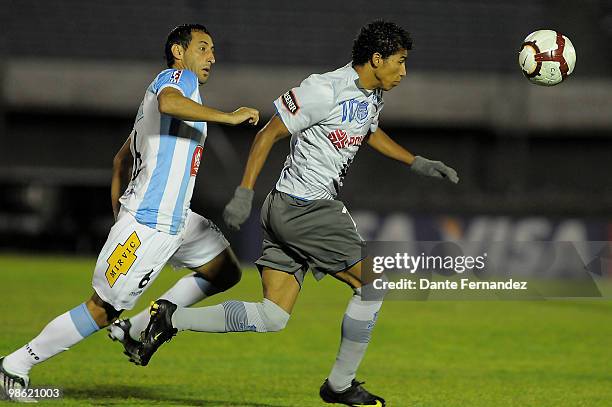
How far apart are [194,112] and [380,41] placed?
109 cm

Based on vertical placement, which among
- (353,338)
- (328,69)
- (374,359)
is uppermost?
(328,69)

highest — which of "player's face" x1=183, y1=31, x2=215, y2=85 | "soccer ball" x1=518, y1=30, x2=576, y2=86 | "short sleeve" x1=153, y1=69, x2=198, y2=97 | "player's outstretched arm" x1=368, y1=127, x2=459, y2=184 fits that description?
"soccer ball" x1=518, y1=30, x2=576, y2=86

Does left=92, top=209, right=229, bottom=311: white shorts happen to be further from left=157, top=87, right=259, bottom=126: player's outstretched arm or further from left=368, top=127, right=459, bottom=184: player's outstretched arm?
left=368, top=127, right=459, bottom=184: player's outstretched arm

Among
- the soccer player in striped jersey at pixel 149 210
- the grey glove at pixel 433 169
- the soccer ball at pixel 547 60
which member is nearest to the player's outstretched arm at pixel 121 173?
the soccer player in striped jersey at pixel 149 210

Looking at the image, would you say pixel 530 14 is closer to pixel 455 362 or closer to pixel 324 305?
pixel 324 305

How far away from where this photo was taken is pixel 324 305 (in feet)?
43.0

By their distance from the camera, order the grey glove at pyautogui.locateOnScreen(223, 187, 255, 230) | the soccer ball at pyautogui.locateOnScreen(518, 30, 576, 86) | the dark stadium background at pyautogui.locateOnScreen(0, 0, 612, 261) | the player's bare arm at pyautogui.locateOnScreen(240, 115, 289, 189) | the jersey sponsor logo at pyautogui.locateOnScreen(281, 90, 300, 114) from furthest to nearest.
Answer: the dark stadium background at pyautogui.locateOnScreen(0, 0, 612, 261), the soccer ball at pyautogui.locateOnScreen(518, 30, 576, 86), the jersey sponsor logo at pyautogui.locateOnScreen(281, 90, 300, 114), the player's bare arm at pyautogui.locateOnScreen(240, 115, 289, 189), the grey glove at pyautogui.locateOnScreen(223, 187, 255, 230)

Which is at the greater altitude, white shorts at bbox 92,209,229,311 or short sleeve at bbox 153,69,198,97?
short sleeve at bbox 153,69,198,97

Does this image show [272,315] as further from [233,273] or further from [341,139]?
[341,139]

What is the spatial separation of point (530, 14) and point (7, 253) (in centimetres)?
1157

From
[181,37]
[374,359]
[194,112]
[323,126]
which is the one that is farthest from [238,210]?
[374,359]

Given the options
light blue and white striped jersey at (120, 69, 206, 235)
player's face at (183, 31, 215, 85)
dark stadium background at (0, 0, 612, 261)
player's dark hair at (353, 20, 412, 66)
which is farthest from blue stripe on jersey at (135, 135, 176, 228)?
dark stadium background at (0, 0, 612, 261)

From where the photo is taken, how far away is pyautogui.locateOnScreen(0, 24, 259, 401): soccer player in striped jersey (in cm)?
567

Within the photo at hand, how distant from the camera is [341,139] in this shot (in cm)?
583
